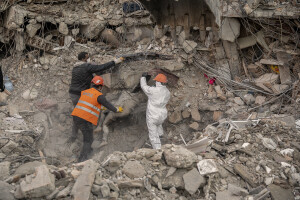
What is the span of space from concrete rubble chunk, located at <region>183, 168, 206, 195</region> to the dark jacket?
2.72 metres

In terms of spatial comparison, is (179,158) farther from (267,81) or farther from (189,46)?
(189,46)

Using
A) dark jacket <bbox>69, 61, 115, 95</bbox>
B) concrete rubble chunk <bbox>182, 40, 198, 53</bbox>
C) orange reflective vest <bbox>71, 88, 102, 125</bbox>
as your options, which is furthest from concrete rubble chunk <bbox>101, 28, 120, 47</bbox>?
orange reflective vest <bbox>71, 88, 102, 125</bbox>

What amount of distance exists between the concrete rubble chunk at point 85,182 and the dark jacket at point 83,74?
2.24 metres

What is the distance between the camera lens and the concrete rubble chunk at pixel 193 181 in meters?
3.54

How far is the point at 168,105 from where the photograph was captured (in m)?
6.54

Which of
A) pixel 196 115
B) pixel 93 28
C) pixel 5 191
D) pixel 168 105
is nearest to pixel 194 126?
pixel 196 115

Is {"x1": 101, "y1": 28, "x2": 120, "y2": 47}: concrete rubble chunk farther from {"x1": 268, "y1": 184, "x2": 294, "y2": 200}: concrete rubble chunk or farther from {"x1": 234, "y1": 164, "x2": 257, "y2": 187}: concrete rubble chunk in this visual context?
{"x1": 268, "y1": 184, "x2": 294, "y2": 200}: concrete rubble chunk

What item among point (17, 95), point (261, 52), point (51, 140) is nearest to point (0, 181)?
point (51, 140)

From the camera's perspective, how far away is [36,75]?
682 centimetres

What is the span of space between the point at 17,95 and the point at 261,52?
5.54 metres

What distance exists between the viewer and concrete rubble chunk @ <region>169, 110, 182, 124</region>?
6352mm

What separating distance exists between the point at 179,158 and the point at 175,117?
8.78ft

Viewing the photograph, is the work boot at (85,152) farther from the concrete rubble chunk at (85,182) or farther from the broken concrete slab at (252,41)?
the broken concrete slab at (252,41)

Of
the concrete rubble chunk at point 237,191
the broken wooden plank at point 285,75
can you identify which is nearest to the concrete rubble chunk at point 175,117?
the broken wooden plank at point 285,75
